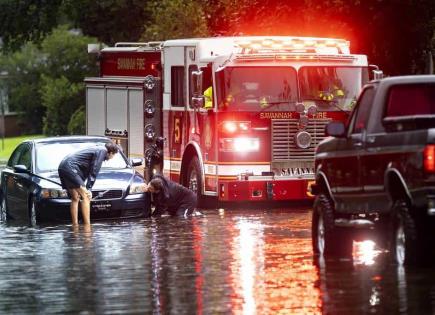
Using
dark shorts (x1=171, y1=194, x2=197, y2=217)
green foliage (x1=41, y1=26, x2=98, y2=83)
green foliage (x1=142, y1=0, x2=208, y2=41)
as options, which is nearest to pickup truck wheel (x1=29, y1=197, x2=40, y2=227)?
dark shorts (x1=171, y1=194, x2=197, y2=217)

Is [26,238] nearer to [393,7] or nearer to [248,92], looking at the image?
[248,92]

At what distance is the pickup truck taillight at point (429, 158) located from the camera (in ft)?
47.3

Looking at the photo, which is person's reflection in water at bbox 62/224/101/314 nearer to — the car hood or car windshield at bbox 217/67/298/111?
the car hood

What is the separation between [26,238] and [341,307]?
9.67m

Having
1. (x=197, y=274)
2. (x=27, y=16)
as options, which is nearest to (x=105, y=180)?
(x=197, y=274)

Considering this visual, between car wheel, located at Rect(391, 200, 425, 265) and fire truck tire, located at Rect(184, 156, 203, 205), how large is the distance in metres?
11.7

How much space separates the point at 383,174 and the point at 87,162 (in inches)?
352

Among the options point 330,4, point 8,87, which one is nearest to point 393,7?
point 330,4

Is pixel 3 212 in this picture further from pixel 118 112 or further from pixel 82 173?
pixel 118 112

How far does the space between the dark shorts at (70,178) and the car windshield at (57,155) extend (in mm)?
1541

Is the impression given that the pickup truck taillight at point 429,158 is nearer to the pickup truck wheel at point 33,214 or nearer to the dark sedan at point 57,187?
the dark sedan at point 57,187

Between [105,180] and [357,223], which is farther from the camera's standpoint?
[105,180]

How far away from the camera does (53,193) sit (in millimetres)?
24172

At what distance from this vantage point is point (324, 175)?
689 inches
